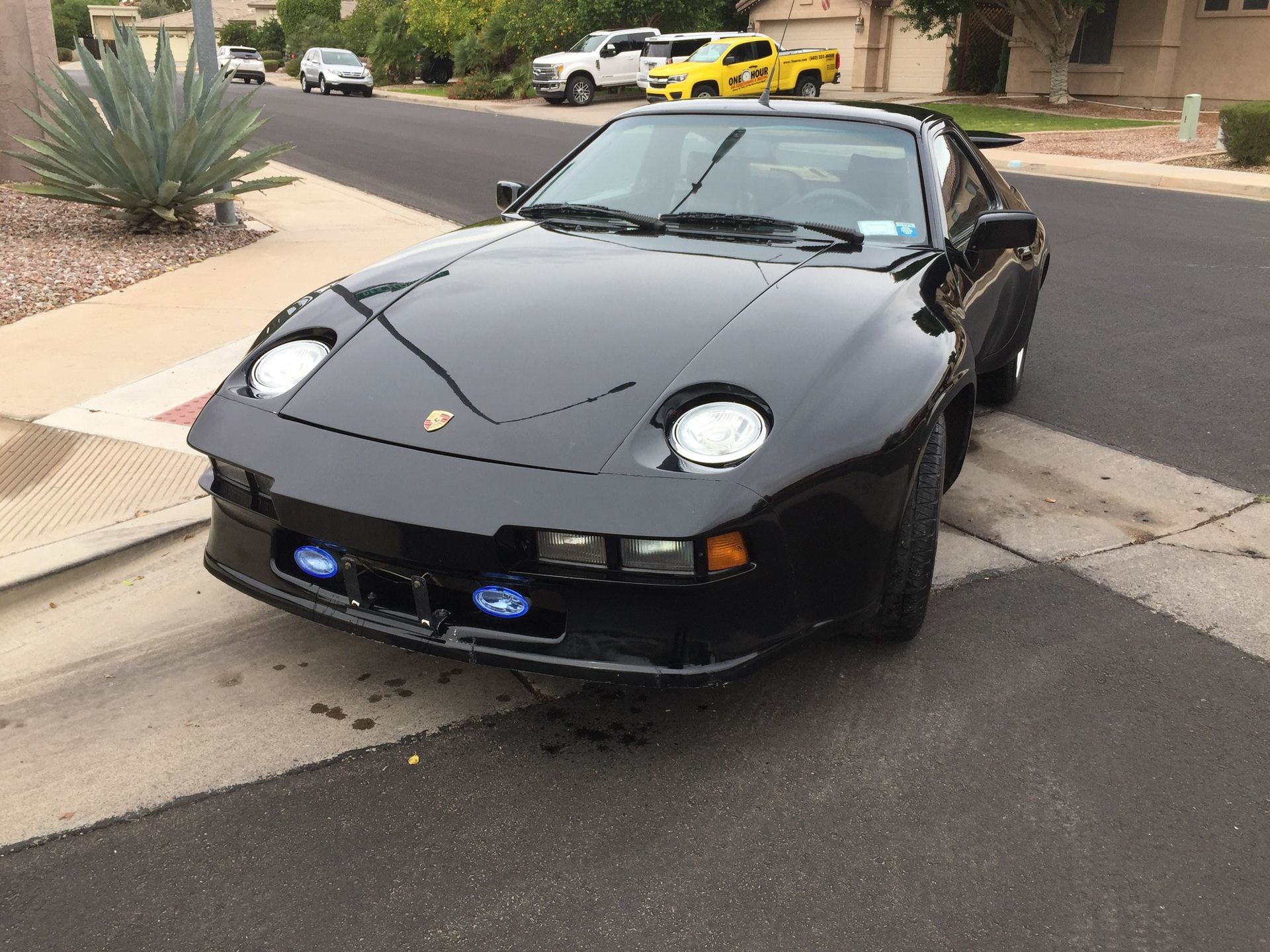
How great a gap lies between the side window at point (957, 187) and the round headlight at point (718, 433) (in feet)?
5.19

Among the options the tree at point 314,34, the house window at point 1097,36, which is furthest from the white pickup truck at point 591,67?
the tree at point 314,34

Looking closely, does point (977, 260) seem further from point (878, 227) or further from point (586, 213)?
point (586, 213)

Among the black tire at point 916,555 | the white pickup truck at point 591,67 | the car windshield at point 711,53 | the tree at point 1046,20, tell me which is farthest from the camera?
the white pickup truck at point 591,67

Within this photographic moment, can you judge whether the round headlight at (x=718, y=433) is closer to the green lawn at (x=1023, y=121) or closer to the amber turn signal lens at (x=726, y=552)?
the amber turn signal lens at (x=726, y=552)

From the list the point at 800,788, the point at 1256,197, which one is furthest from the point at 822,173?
the point at 1256,197

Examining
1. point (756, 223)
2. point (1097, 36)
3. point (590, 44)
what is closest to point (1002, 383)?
point (756, 223)

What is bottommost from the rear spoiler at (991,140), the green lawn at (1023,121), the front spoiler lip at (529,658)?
the green lawn at (1023,121)

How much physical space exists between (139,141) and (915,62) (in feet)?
93.0

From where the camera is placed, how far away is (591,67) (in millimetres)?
31641

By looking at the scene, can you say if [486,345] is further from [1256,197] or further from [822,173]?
[1256,197]

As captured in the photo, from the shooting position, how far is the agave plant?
8.40 meters

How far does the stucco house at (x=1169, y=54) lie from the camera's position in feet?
80.4

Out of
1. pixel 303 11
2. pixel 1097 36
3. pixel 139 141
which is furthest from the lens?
pixel 303 11

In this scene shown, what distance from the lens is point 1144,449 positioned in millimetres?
4980
